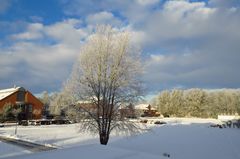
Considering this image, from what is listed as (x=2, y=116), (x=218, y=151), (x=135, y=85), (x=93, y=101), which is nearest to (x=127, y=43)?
(x=135, y=85)

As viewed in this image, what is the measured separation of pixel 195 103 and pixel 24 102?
2330 inches

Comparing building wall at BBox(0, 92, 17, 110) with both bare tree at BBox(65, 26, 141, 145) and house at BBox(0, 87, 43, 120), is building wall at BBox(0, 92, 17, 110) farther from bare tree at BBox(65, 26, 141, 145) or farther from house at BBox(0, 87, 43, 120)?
bare tree at BBox(65, 26, 141, 145)

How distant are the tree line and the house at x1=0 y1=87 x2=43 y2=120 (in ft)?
162

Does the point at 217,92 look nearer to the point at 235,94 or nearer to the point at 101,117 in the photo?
the point at 235,94

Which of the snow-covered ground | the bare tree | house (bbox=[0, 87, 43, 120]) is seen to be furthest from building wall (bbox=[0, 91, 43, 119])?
the bare tree

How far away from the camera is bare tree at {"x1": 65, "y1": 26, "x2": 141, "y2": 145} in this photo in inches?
802

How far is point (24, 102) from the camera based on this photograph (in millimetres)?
64375

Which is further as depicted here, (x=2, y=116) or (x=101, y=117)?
(x=2, y=116)

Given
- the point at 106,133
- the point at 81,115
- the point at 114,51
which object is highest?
the point at 114,51

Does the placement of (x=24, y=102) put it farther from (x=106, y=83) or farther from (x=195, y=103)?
(x=195, y=103)

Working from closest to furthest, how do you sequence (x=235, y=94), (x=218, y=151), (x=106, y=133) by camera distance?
Result: (x=106, y=133)
(x=218, y=151)
(x=235, y=94)

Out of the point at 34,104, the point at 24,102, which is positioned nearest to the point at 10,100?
the point at 24,102

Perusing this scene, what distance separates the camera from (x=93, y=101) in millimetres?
20734

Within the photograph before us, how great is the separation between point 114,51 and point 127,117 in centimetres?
513
